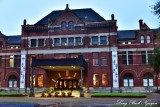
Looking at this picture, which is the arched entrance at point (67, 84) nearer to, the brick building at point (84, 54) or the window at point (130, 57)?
the brick building at point (84, 54)

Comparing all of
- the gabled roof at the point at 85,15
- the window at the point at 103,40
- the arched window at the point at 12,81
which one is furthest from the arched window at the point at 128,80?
the arched window at the point at 12,81

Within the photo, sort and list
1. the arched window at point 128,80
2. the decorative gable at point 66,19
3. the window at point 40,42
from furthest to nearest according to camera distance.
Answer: the window at point 40,42, the decorative gable at point 66,19, the arched window at point 128,80

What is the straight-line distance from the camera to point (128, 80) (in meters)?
49.0

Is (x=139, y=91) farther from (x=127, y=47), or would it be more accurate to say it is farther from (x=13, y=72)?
(x=13, y=72)

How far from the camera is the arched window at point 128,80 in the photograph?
4881cm

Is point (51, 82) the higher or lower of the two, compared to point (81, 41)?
lower

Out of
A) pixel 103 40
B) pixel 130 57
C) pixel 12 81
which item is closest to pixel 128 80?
pixel 130 57

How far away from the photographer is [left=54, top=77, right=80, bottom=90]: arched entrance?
5053 cm

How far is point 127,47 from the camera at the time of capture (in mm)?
49781

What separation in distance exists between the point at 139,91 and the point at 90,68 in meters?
9.70

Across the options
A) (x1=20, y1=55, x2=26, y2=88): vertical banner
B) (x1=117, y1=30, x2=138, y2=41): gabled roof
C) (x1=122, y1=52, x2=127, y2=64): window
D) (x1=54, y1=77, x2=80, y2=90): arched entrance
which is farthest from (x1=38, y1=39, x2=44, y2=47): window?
(x1=122, y1=52, x2=127, y2=64): window

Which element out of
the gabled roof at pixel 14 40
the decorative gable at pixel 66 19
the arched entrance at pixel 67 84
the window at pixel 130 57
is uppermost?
the decorative gable at pixel 66 19

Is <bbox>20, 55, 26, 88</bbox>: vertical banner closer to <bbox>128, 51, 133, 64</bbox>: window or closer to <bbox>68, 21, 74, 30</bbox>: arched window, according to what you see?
<bbox>68, 21, 74, 30</bbox>: arched window

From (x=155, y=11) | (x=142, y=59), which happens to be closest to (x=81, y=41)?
(x=142, y=59)
